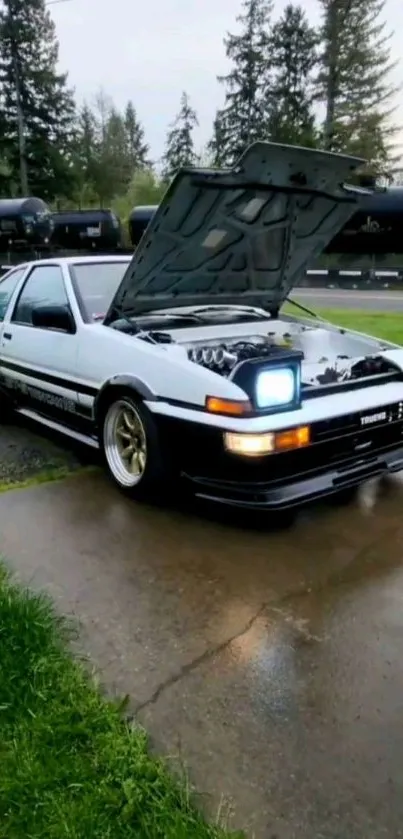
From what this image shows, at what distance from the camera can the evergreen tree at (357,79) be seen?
35.7 meters

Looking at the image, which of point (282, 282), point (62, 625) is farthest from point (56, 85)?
point (62, 625)

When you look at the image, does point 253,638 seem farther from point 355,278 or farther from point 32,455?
point 355,278

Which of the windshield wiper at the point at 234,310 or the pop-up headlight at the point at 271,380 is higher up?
the windshield wiper at the point at 234,310

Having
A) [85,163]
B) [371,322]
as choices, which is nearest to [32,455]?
[371,322]

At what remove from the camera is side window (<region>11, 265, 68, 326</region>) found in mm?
4406

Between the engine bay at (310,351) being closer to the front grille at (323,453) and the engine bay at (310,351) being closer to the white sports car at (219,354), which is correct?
the white sports car at (219,354)

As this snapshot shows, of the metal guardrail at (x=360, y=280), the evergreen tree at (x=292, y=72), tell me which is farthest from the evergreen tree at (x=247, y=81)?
the metal guardrail at (x=360, y=280)

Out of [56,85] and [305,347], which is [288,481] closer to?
[305,347]

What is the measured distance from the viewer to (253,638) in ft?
7.89

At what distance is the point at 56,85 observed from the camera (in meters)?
39.7

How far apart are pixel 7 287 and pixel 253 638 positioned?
4.00 m

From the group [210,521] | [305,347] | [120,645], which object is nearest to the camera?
[120,645]

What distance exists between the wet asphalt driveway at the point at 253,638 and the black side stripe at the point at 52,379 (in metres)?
0.66

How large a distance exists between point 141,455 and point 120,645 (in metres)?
1.38
